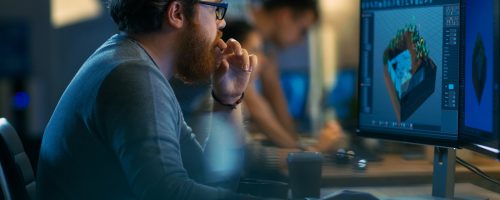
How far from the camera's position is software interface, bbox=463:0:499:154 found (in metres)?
1.45

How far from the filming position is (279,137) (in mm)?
3332

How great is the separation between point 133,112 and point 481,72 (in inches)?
27.1

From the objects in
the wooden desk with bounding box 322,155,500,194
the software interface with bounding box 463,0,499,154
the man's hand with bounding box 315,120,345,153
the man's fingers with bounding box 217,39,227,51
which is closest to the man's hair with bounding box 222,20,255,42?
the man's hand with bounding box 315,120,345,153

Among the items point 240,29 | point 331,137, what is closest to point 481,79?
point 331,137

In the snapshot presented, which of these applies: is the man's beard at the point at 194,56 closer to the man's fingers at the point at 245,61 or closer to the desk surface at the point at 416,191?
the man's fingers at the point at 245,61

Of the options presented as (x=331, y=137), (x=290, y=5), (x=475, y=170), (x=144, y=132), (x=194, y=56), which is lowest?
(x=331, y=137)

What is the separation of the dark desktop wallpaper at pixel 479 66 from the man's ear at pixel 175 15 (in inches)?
23.2

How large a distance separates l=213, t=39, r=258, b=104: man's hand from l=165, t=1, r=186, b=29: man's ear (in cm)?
28

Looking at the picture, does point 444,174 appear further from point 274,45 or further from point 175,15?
point 274,45

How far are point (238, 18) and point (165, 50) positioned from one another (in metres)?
1.71

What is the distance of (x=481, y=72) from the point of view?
155cm

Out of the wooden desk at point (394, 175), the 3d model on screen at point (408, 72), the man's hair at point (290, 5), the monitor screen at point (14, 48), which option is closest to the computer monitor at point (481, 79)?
the 3d model on screen at point (408, 72)

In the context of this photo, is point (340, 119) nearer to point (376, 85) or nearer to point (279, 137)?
point (279, 137)

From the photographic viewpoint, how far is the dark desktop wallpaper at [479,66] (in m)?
1.49
